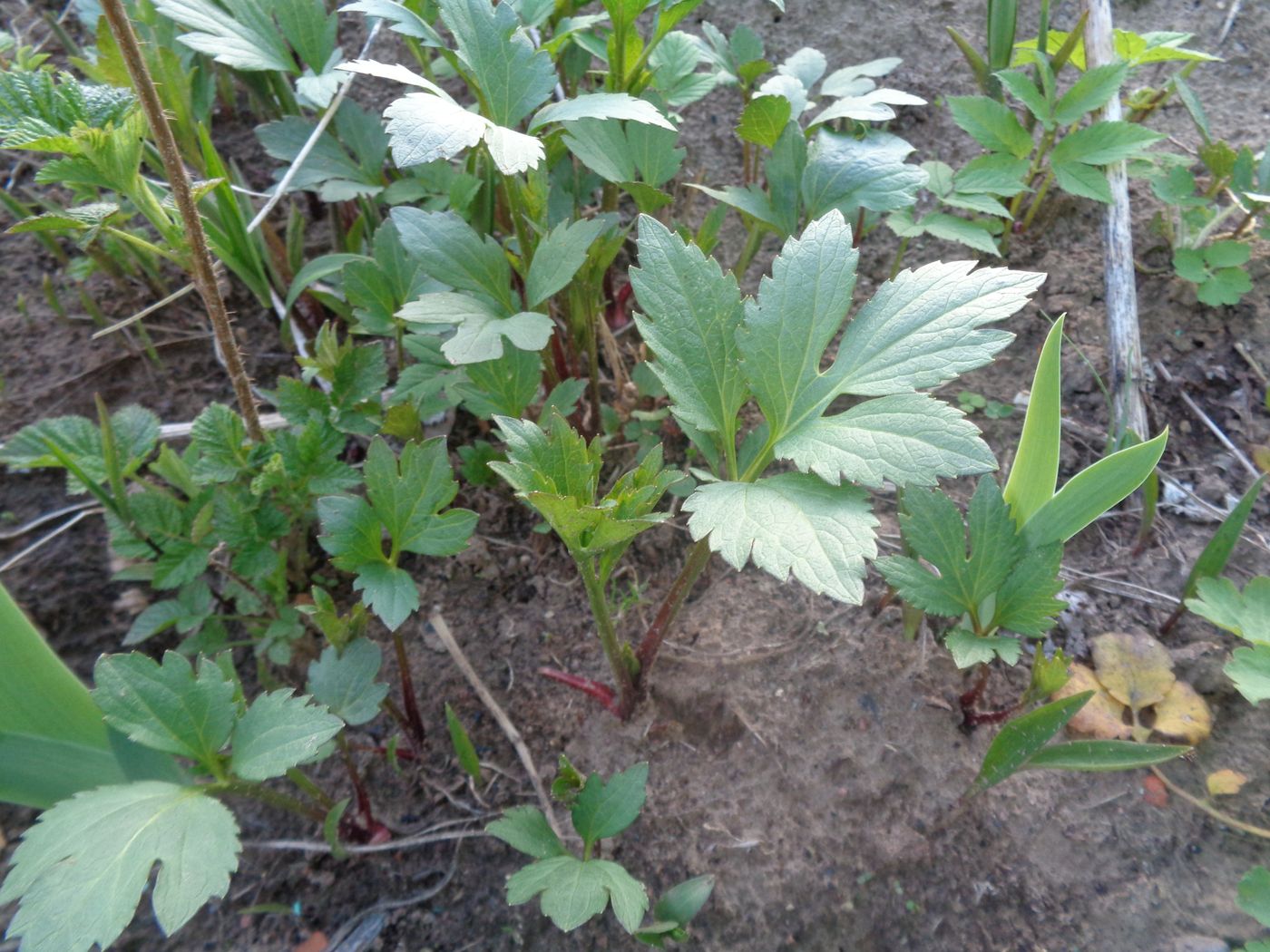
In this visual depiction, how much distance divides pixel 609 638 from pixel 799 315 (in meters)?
0.52

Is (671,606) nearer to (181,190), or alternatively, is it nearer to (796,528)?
(796,528)

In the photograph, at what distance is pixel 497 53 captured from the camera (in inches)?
47.5

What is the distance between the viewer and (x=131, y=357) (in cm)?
181

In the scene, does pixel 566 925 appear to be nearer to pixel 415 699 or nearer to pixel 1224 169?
pixel 415 699

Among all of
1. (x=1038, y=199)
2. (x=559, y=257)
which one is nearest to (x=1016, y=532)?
(x=559, y=257)

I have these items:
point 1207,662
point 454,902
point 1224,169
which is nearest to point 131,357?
point 454,902

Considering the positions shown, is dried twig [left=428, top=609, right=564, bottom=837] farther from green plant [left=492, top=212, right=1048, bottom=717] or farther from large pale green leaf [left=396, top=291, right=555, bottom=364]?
large pale green leaf [left=396, top=291, right=555, bottom=364]

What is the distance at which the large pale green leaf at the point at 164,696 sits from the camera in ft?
3.47

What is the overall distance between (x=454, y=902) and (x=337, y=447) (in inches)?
28.6

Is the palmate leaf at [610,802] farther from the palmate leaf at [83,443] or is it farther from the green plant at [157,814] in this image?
the palmate leaf at [83,443]

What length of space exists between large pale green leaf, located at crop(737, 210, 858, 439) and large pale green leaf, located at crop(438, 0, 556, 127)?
44cm

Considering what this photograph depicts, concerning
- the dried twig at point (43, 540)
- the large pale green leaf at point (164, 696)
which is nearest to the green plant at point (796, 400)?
the large pale green leaf at point (164, 696)

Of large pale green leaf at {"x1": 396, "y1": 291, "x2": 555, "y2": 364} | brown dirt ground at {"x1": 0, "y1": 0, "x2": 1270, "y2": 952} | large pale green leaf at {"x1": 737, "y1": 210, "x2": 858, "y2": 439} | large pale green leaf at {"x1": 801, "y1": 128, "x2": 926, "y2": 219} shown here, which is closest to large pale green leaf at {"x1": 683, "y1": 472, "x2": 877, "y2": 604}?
large pale green leaf at {"x1": 737, "y1": 210, "x2": 858, "y2": 439}

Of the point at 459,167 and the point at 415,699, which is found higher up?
the point at 459,167
